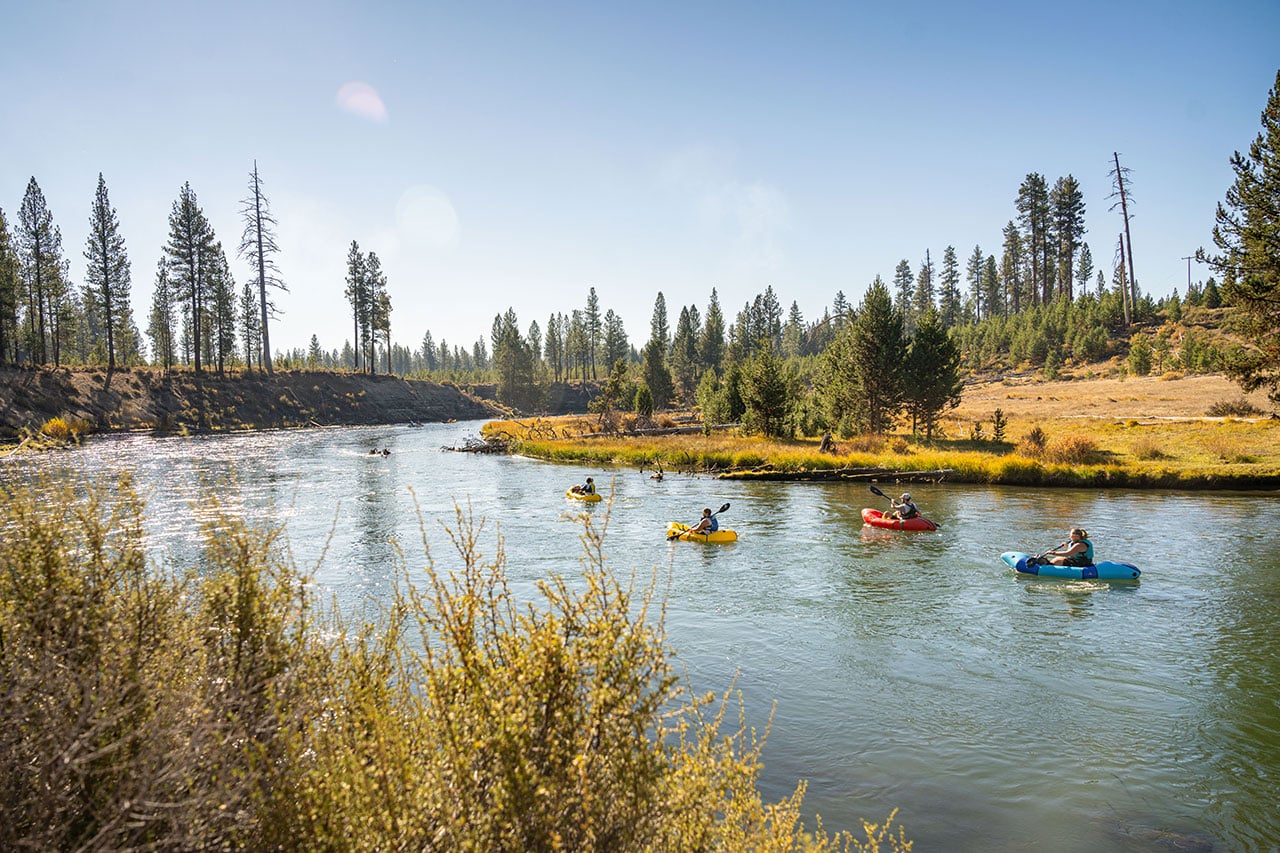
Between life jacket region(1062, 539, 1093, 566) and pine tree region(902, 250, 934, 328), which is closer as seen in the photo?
life jacket region(1062, 539, 1093, 566)

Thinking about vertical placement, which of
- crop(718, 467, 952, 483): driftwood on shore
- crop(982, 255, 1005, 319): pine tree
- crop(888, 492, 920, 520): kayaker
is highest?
crop(982, 255, 1005, 319): pine tree

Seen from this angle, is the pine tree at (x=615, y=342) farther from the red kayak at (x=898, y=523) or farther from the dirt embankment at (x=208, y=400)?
the red kayak at (x=898, y=523)

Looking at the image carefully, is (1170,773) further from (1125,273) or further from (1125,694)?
(1125,273)

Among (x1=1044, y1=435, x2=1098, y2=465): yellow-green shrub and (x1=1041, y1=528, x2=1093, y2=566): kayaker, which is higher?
(x1=1044, y1=435, x2=1098, y2=465): yellow-green shrub

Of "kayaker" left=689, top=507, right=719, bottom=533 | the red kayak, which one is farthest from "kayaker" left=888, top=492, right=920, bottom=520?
"kayaker" left=689, top=507, right=719, bottom=533

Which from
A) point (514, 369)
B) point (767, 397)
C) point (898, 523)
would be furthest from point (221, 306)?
point (898, 523)

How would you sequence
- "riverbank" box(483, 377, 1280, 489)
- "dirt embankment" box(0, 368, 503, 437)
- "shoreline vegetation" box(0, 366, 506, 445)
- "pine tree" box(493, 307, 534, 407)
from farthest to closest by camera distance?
1. "pine tree" box(493, 307, 534, 407)
2. "dirt embankment" box(0, 368, 503, 437)
3. "shoreline vegetation" box(0, 366, 506, 445)
4. "riverbank" box(483, 377, 1280, 489)

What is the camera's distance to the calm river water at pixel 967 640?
8.48 metres

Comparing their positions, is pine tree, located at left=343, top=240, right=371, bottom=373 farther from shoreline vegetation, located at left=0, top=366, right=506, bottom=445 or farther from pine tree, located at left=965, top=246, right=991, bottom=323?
pine tree, located at left=965, top=246, right=991, bottom=323

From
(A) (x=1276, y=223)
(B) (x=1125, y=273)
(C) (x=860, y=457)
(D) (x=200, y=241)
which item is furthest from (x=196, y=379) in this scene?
(B) (x=1125, y=273)

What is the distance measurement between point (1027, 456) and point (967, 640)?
75.1ft

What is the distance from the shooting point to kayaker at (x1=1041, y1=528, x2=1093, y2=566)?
56.2 feet

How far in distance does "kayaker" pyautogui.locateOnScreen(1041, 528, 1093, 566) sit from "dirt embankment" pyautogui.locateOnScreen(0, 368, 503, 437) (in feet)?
189

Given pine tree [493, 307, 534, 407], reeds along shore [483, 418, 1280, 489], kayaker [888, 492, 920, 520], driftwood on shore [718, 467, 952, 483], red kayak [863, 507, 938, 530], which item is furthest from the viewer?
pine tree [493, 307, 534, 407]
